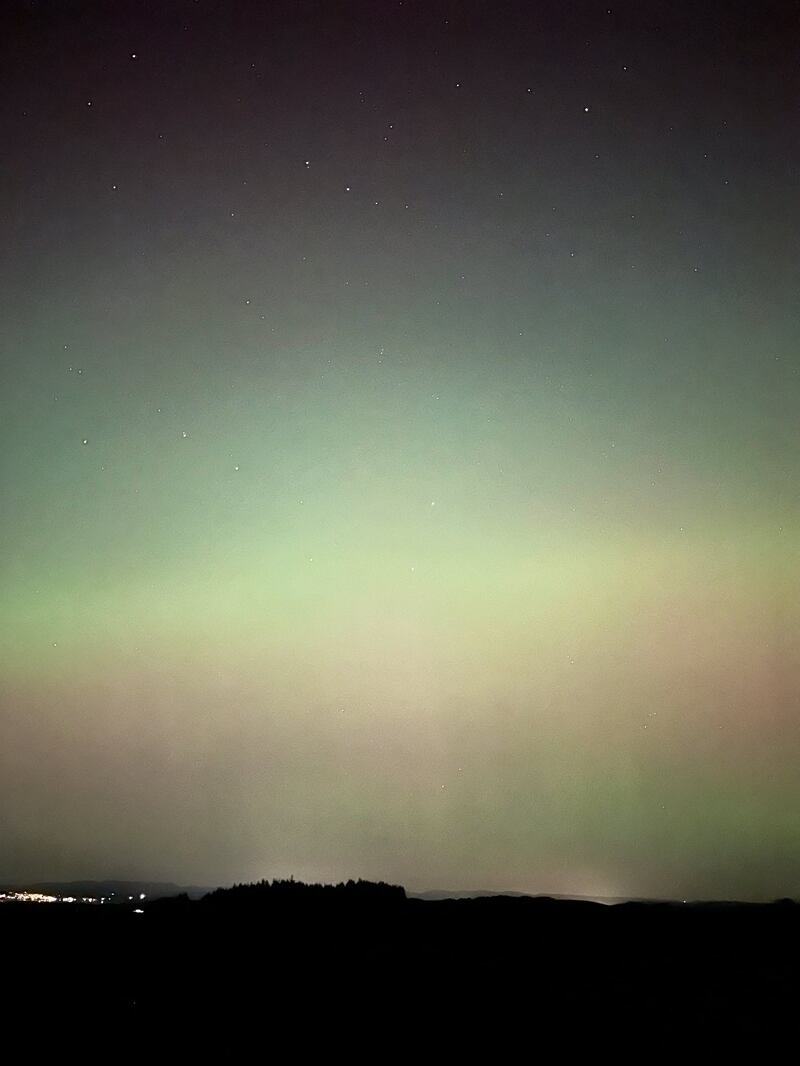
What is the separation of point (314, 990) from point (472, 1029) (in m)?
2.69

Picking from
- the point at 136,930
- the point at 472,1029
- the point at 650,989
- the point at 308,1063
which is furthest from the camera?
the point at 136,930

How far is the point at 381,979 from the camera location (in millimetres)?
14945

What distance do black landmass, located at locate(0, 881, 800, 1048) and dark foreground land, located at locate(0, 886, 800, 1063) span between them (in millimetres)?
39

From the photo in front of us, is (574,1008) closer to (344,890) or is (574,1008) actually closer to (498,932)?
(498,932)

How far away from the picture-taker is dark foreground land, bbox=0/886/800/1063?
41.1ft

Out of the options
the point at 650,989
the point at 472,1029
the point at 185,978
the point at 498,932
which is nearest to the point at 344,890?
the point at 498,932

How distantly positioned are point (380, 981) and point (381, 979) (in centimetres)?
11

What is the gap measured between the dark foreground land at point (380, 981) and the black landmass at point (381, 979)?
0.13 feet

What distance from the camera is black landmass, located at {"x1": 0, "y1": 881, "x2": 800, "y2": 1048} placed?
12547mm

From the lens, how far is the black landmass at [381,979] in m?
12.5

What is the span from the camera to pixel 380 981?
48.7 ft

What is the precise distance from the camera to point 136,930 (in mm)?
19766

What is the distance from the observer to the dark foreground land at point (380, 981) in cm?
1252

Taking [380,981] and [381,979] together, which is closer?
[380,981]
